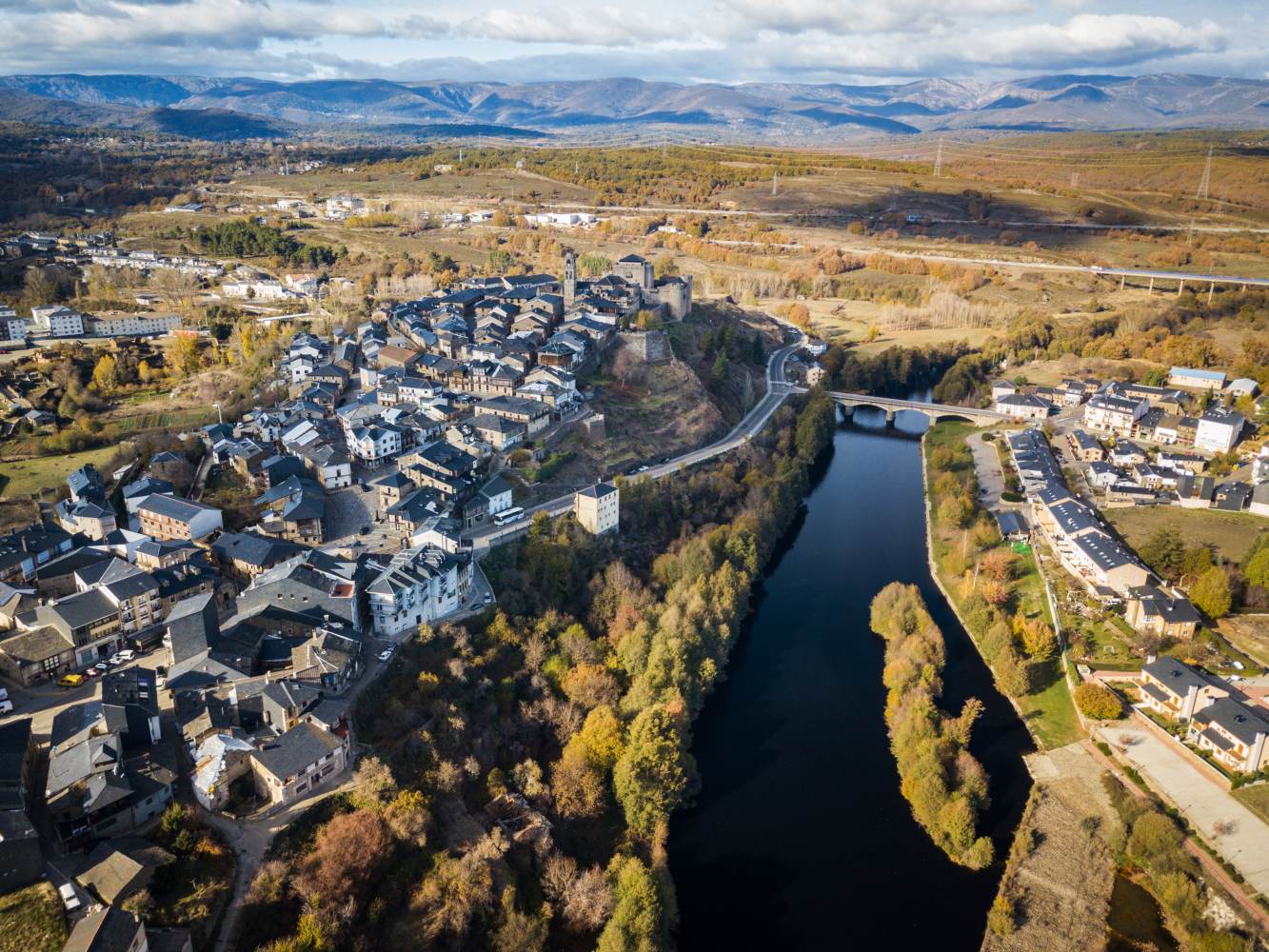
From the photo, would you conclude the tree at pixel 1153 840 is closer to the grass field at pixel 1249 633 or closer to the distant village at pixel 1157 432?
the grass field at pixel 1249 633

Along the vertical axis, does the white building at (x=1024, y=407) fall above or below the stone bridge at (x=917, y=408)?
above

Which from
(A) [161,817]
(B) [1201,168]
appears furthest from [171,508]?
(B) [1201,168]

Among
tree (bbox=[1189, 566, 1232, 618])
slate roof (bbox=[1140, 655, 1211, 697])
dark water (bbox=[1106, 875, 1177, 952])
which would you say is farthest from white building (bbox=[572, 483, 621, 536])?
tree (bbox=[1189, 566, 1232, 618])

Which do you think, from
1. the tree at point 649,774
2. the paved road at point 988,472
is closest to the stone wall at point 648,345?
the paved road at point 988,472

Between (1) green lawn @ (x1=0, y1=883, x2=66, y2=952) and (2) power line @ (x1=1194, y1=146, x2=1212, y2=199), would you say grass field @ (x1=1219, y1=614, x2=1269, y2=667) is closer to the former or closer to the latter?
(1) green lawn @ (x1=0, y1=883, x2=66, y2=952)

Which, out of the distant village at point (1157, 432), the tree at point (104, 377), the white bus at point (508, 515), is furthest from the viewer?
the tree at point (104, 377)

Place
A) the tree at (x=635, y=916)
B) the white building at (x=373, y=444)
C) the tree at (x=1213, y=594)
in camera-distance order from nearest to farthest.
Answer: the tree at (x=635, y=916) < the tree at (x=1213, y=594) < the white building at (x=373, y=444)
